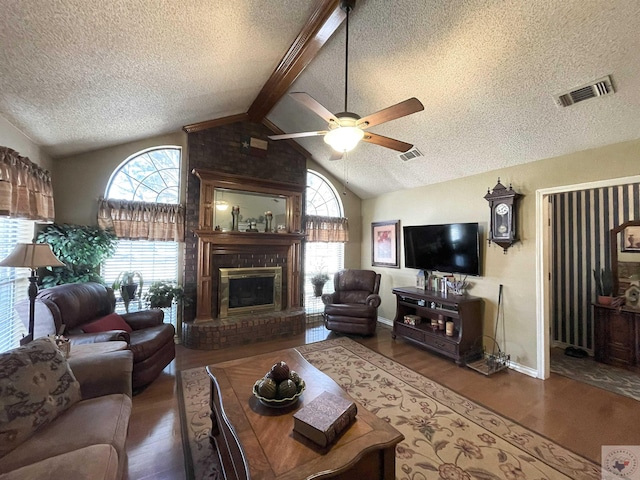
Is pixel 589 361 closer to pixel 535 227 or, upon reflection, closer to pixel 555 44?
pixel 535 227

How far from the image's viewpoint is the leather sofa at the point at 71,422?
1.22 m

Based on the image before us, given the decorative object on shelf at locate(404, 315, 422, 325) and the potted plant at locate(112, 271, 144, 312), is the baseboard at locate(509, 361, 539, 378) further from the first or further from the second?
the potted plant at locate(112, 271, 144, 312)

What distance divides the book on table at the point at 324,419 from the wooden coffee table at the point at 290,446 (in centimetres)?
3

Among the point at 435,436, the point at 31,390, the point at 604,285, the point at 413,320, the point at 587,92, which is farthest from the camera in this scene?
the point at 413,320

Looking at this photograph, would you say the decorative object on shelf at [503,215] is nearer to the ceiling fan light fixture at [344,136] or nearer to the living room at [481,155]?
the living room at [481,155]

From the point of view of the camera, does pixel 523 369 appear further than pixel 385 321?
No

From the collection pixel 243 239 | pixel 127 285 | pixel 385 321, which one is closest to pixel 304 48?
pixel 243 239

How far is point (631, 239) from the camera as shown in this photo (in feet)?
11.5

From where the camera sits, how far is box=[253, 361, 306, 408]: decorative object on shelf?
5.17 ft

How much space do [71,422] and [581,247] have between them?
578 centimetres

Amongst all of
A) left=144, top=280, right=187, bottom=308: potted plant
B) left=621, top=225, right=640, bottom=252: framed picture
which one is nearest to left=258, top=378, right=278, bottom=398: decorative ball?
left=144, top=280, right=187, bottom=308: potted plant

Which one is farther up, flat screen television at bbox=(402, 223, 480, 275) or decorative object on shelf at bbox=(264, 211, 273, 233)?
decorative object on shelf at bbox=(264, 211, 273, 233)

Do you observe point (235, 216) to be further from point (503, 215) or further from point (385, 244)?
point (503, 215)

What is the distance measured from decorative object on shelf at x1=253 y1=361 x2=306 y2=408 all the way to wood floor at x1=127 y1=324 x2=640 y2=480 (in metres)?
0.85
